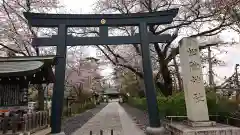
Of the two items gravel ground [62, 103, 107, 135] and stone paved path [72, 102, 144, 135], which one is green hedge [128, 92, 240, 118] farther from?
gravel ground [62, 103, 107, 135]

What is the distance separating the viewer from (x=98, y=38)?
1158 centimetres

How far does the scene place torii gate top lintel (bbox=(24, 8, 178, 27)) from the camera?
11.3 m

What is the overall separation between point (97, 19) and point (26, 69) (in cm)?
450

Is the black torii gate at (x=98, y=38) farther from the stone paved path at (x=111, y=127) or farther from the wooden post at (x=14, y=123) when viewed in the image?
the stone paved path at (x=111, y=127)

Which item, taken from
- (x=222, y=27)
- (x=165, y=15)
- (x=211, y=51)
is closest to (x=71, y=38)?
(x=165, y=15)

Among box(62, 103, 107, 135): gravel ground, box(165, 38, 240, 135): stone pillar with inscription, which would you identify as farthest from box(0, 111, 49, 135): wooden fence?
box(165, 38, 240, 135): stone pillar with inscription

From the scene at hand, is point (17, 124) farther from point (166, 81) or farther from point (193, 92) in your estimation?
point (166, 81)

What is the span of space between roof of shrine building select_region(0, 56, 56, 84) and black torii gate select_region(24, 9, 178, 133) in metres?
0.71

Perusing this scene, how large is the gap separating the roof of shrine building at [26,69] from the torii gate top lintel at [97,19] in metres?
2.05

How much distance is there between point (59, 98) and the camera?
10.7 metres

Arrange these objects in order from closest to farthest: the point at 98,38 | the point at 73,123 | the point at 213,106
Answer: the point at 98,38
the point at 213,106
the point at 73,123

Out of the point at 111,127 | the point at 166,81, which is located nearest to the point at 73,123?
the point at 111,127

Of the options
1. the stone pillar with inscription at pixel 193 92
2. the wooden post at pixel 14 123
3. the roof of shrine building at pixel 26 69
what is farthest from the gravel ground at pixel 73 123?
the stone pillar with inscription at pixel 193 92

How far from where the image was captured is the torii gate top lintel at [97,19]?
11.3 m
